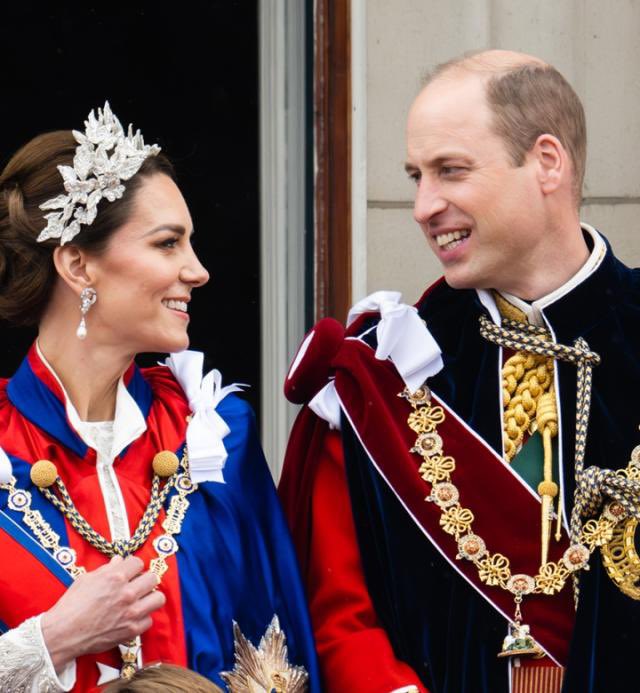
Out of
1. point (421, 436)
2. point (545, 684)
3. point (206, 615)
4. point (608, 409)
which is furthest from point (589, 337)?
point (206, 615)

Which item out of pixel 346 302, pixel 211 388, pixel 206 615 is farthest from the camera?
pixel 346 302

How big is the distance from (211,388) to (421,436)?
456mm

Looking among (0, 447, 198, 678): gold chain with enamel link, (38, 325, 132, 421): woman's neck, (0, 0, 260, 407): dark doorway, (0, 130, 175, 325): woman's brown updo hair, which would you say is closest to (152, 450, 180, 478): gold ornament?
(0, 447, 198, 678): gold chain with enamel link

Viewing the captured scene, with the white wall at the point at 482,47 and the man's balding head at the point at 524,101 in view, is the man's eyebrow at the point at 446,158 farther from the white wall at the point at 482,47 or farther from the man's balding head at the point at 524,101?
the white wall at the point at 482,47

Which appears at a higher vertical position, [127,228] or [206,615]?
[127,228]

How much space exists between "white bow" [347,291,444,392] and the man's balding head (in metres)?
0.40

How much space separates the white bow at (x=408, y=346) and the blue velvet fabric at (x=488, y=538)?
0.15ft

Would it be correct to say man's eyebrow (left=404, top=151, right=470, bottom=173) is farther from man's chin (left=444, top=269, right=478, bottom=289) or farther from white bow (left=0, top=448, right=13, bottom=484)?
white bow (left=0, top=448, right=13, bottom=484)

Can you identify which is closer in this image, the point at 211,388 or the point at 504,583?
the point at 504,583

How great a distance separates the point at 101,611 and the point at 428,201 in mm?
1010

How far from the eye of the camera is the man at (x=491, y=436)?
10.0 feet

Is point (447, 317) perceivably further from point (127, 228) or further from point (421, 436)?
point (127, 228)

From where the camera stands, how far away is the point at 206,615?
303 centimetres

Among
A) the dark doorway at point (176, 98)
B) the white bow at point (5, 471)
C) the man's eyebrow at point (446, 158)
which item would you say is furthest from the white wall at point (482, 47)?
the white bow at point (5, 471)
